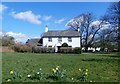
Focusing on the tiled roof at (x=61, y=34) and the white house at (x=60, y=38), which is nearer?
the white house at (x=60, y=38)

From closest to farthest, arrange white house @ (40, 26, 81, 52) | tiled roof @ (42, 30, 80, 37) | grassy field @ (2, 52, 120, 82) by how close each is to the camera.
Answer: grassy field @ (2, 52, 120, 82) < white house @ (40, 26, 81, 52) < tiled roof @ (42, 30, 80, 37)

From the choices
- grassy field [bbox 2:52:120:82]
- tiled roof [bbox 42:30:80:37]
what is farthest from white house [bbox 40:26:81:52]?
grassy field [bbox 2:52:120:82]

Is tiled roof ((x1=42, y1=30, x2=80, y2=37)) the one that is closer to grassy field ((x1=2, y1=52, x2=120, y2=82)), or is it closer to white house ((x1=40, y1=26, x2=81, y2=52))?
white house ((x1=40, y1=26, x2=81, y2=52))

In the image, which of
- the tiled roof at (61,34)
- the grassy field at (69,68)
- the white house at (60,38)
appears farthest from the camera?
the tiled roof at (61,34)

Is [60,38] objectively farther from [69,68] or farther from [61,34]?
[69,68]

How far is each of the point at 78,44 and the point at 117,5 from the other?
22.4 meters

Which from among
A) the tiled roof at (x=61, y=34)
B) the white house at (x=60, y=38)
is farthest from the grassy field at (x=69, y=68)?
the tiled roof at (x=61, y=34)

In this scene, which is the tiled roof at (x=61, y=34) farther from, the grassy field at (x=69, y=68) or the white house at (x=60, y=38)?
the grassy field at (x=69, y=68)

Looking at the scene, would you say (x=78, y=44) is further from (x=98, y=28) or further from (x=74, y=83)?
(x=74, y=83)

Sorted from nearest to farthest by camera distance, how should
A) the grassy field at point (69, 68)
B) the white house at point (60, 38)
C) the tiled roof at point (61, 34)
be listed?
1. the grassy field at point (69, 68)
2. the white house at point (60, 38)
3. the tiled roof at point (61, 34)

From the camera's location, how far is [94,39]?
82.3 metres

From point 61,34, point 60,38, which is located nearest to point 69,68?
point 60,38

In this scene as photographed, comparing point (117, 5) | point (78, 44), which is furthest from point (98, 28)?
point (117, 5)

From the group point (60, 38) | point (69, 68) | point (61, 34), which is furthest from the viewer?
point (61, 34)
